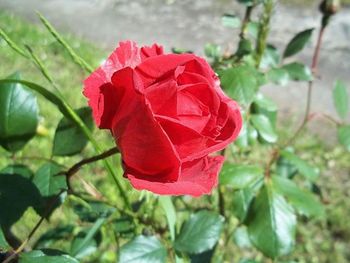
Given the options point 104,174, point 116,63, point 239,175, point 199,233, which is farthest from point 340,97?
point 104,174

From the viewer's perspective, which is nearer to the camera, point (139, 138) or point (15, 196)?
point (139, 138)

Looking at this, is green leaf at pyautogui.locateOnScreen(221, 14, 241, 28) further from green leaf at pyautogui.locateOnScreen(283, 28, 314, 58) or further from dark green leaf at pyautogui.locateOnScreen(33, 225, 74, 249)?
dark green leaf at pyautogui.locateOnScreen(33, 225, 74, 249)

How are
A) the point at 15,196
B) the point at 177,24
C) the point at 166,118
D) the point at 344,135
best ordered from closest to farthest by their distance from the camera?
the point at 166,118 < the point at 15,196 < the point at 344,135 < the point at 177,24

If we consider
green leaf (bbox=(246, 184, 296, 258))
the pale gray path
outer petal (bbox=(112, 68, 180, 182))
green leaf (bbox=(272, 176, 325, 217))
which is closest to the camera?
outer petal (bbox=(112, 68, 180, 182))

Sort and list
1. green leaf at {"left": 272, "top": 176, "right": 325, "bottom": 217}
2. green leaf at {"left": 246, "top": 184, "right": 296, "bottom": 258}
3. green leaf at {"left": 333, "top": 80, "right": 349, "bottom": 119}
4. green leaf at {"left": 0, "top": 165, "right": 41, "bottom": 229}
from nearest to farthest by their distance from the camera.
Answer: green leaf at {"left": 0, "top": 165, "right": 41, "bottom": 229} < green leaf at {"left": 246, "top": 184, "right": 296, "bottom": 258} < green leaf at {"left": 272, "top": 176, "right": 325, "bottom": 217} < green leaf at {"left": 333, "top": 80, "right": 349, "bottom": 119}

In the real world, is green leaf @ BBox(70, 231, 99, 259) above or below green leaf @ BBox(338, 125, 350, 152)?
above

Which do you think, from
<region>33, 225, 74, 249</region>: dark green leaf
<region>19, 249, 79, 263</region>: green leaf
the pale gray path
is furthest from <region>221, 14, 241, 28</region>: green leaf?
the pale gray path

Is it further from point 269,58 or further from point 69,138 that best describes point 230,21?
point 69,138

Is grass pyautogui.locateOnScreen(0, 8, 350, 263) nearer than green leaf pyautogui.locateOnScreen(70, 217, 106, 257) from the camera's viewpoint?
No
